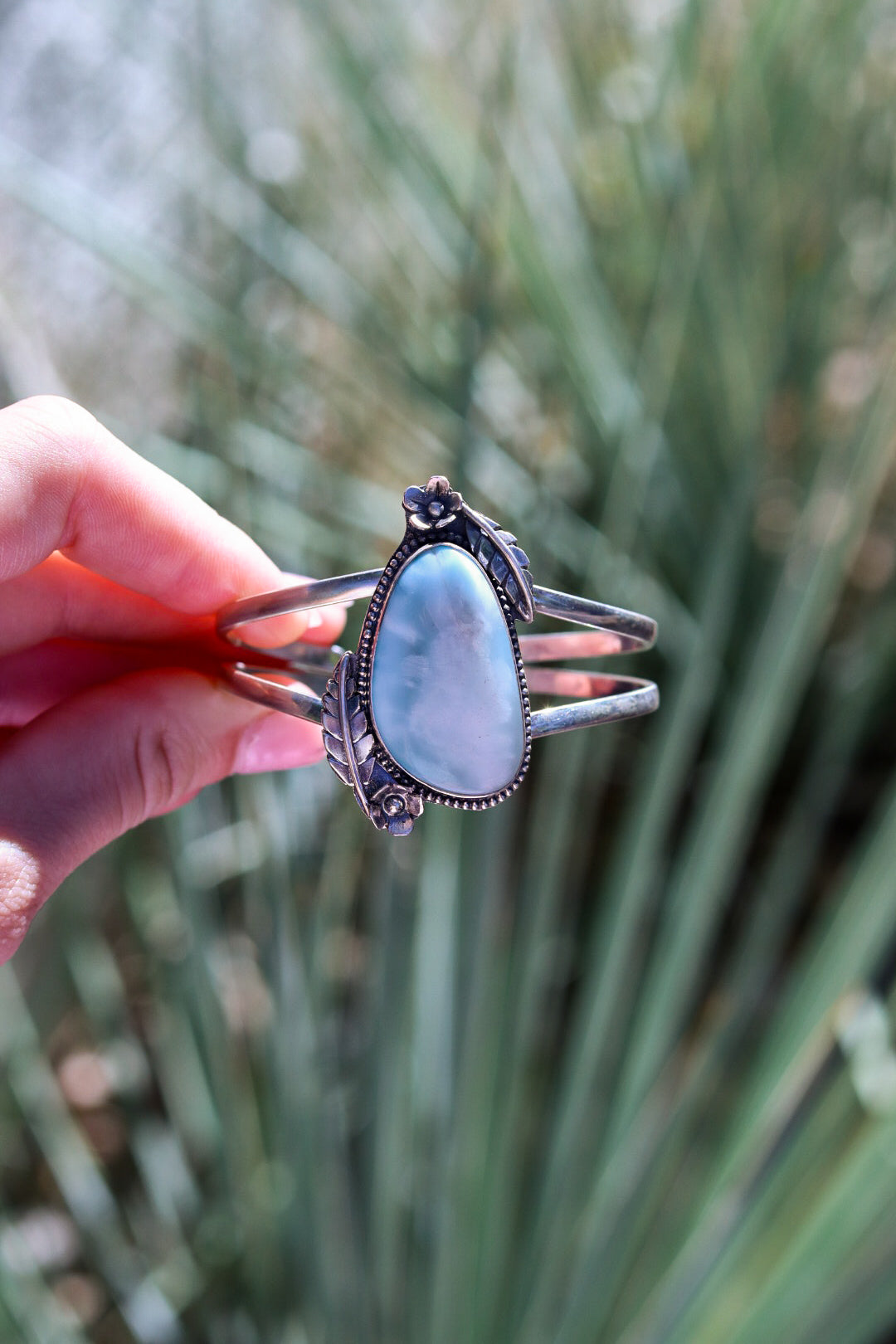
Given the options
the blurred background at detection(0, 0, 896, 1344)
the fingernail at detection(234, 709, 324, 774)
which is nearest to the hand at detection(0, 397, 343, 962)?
the fingernail at detection(234, 709, 324, 774)

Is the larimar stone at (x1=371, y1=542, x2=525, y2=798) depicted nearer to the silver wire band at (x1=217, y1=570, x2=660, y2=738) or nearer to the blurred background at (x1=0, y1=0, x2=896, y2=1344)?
the silver wire band at (x1=217, y1=570, x2=660, y2=738)

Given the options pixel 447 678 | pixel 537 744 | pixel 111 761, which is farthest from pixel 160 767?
pixel 537 744

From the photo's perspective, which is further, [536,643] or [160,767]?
[536,643]

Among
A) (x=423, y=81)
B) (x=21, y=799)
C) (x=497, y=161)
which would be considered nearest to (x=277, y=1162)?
(x=21, y=799)

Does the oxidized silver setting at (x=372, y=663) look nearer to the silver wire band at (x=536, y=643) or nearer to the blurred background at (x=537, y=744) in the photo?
the silver wire band at (x=536, y=643)

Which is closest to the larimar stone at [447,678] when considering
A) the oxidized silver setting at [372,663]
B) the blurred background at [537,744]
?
the oxidized silver setting at [372,663]

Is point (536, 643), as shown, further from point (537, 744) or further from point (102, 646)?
point (537, 744)
